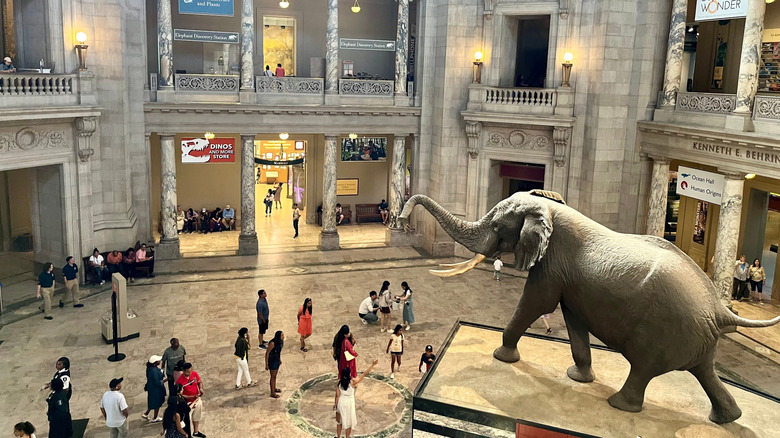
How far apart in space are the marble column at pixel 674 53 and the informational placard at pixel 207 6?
13.2 meters

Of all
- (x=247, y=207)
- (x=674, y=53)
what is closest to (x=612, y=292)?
(x=674, y=53)

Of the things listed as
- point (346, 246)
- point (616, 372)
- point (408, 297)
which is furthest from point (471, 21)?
point (616, 372)

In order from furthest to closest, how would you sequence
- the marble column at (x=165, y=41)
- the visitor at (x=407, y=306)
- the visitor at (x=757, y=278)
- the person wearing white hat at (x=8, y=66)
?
1. the marble column at (x=165, y=41)
2. the visitor at (x=757, y=278)
3. the person wearing white hat at (x=8, y=66)
4. the visitor at (x=407, y=306)

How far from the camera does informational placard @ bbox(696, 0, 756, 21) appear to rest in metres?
17.5

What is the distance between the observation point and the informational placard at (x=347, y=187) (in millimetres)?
30234

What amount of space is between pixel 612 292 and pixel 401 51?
17591 mm

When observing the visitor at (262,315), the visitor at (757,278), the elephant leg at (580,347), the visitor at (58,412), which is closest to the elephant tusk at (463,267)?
the elephant leg at (580,347)

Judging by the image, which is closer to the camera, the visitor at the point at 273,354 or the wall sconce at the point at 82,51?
the visitor at the point at 273,354

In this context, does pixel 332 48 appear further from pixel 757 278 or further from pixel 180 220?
pixel 757 278

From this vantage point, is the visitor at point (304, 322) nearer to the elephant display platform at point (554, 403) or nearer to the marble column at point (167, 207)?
the elephant display platform at point (554, 403)

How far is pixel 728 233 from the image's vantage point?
60.4 ft

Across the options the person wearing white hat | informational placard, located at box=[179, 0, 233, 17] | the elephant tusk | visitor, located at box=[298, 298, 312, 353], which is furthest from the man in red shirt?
informational placard, located at box=[179, 0, 233, 17]

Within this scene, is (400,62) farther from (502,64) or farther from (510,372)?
(510,372)

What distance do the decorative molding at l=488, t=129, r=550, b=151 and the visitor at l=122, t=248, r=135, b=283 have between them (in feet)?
39.4
